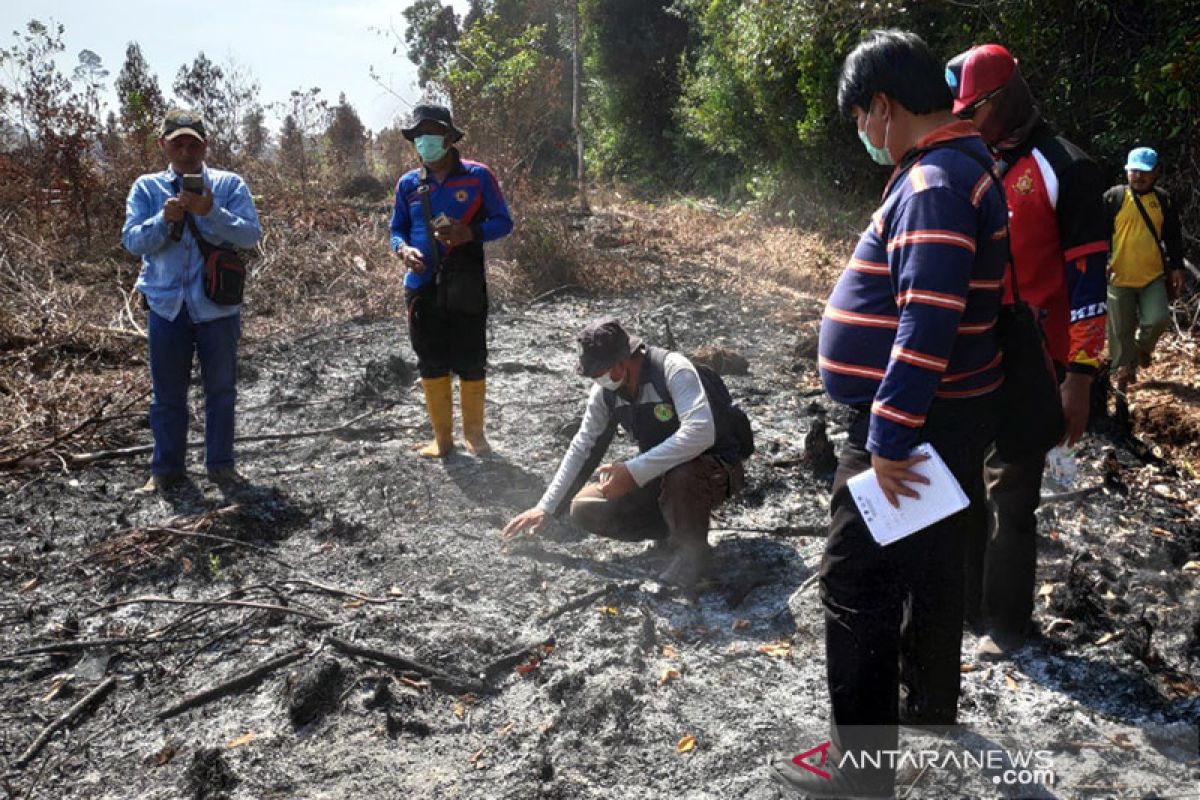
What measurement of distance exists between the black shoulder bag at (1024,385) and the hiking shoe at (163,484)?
14.7 ft

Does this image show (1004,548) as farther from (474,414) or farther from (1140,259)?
(1140,259)

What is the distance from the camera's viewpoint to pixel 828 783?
8.35ft

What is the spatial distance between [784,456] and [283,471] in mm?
3024

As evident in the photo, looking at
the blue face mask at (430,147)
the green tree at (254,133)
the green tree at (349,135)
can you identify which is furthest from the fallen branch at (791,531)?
the green tree at (349,135)

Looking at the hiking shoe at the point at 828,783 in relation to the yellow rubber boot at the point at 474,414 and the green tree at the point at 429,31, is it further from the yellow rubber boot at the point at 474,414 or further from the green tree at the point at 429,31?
the green tree at the point at 429,31

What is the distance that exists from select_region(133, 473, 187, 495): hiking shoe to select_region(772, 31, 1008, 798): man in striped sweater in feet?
13.5

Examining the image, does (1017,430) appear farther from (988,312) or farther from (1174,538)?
(1174,538)

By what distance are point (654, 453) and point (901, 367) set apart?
189cm

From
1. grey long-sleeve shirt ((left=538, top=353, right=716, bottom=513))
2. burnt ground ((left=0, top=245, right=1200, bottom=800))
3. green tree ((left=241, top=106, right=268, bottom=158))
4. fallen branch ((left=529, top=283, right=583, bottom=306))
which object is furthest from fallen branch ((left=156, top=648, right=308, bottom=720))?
green tree ((left=241, top=106, right=268, bottom=158))

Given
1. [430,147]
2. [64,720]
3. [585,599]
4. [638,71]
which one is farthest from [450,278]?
[638,71]

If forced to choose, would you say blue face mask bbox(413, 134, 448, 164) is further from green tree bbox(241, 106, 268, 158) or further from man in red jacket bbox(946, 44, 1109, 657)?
green tree bbox(241, 106, 268, 158)

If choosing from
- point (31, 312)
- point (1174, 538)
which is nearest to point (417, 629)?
point (1174, 538)

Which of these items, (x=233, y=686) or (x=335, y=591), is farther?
(x=335, y=591)

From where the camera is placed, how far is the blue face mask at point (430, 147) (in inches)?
211
